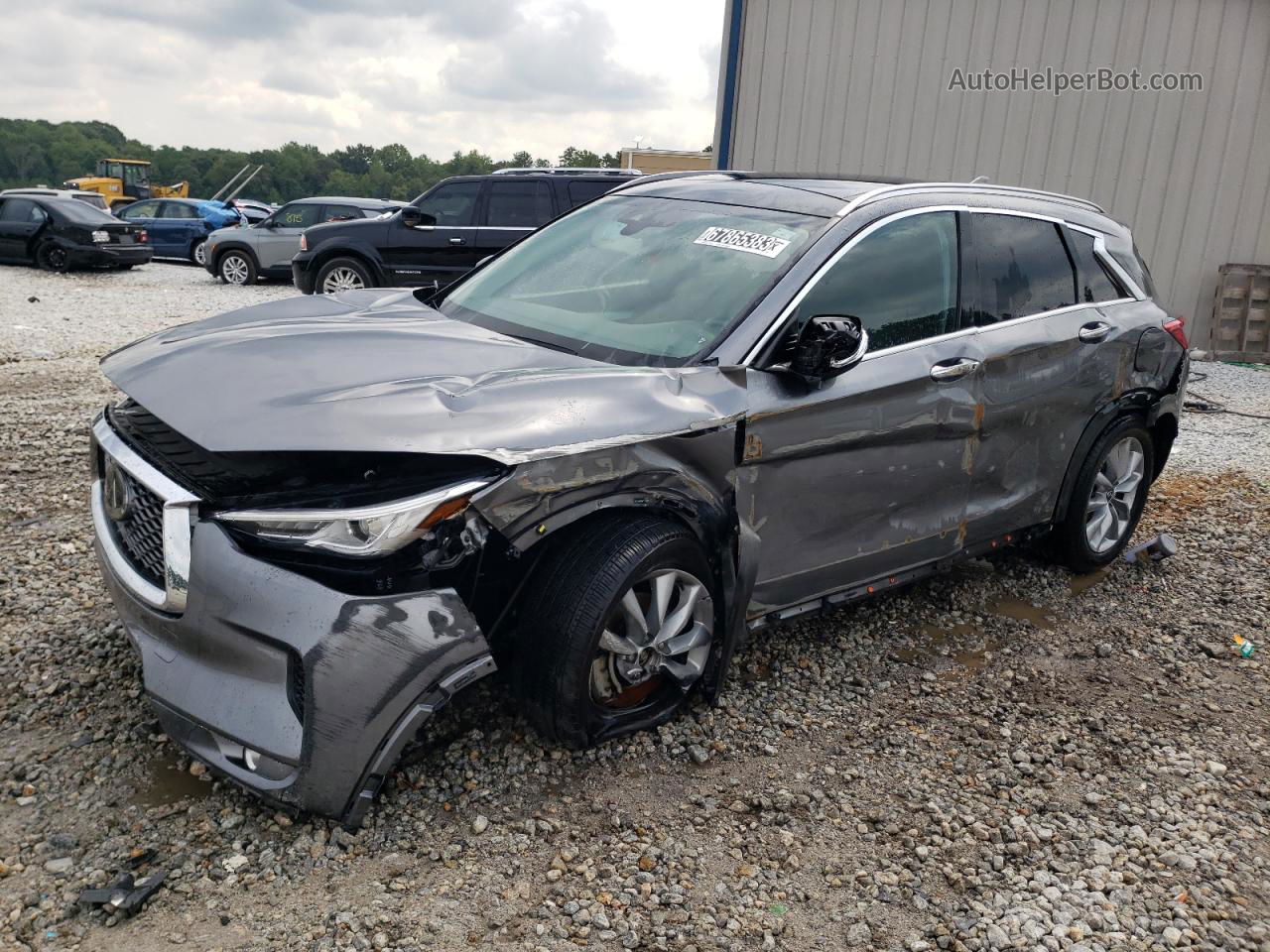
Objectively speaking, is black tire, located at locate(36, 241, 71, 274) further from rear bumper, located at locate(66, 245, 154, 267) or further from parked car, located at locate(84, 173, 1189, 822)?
parked car, located at locate(84, 173, 1189, 822)

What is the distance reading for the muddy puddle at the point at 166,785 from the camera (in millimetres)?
2863

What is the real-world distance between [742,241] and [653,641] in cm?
146

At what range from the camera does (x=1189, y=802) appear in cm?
325

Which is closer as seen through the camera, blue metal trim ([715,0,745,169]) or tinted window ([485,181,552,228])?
blue metal trim ([715,0,745,169])

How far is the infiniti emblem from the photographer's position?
295 cm

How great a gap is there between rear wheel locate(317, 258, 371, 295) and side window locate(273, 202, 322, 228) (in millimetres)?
4827

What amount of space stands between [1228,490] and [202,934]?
6417 mm

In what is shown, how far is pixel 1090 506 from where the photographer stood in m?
4.86

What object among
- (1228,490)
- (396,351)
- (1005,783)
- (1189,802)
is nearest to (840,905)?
(1005,783)

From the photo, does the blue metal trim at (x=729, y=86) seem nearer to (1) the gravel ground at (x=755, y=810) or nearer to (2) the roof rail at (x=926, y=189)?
(2) the roof rail at (x=926, y=189)

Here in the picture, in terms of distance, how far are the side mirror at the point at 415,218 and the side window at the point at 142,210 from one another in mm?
12469

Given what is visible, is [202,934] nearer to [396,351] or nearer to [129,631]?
[129,631]

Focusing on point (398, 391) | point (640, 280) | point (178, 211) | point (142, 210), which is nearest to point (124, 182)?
point (142, 210)

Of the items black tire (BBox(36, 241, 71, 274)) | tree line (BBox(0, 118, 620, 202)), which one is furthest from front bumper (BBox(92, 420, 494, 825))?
tree line (BBox(0, 118, 620, 202))
